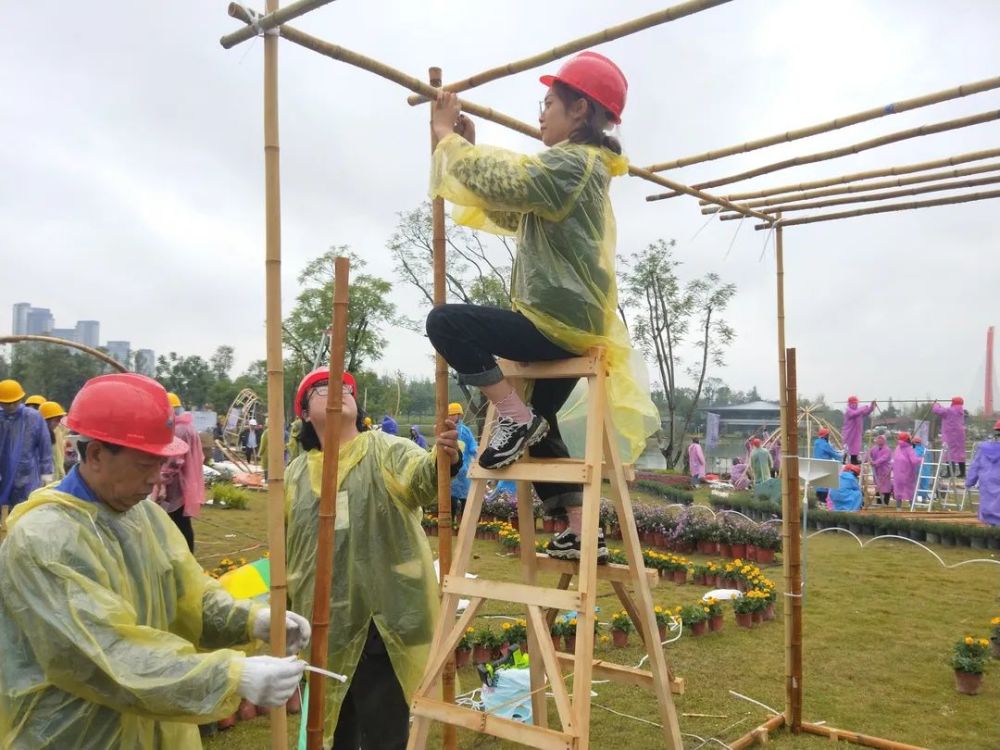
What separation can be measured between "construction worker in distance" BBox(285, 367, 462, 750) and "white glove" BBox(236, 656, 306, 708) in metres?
1.30

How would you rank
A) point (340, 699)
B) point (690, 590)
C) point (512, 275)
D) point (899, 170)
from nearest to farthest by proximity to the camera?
point (512, 275), point (340, 699), point (899, 170), point (690, 590)

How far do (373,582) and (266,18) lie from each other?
2228mm

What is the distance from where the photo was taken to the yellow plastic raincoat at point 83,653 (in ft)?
6.22

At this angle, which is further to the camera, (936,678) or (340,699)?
(936,678)

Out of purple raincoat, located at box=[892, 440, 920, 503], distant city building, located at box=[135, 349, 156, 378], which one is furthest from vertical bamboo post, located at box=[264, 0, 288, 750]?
distant city building, located at box=[135, 349, 156, 378]

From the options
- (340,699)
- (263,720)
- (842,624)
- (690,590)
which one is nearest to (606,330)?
(340,699)

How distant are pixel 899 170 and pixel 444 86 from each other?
2662 mm

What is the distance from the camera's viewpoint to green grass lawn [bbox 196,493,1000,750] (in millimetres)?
5215

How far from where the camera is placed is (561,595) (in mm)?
2734

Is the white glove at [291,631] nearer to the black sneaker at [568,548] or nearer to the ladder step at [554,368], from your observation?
the ladder step at [554,368]

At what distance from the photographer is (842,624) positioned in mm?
8242

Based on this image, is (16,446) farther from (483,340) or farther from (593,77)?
(593,77)

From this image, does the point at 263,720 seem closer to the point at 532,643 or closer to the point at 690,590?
the point at 532,643

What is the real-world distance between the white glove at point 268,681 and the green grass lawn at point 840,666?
3346mm
